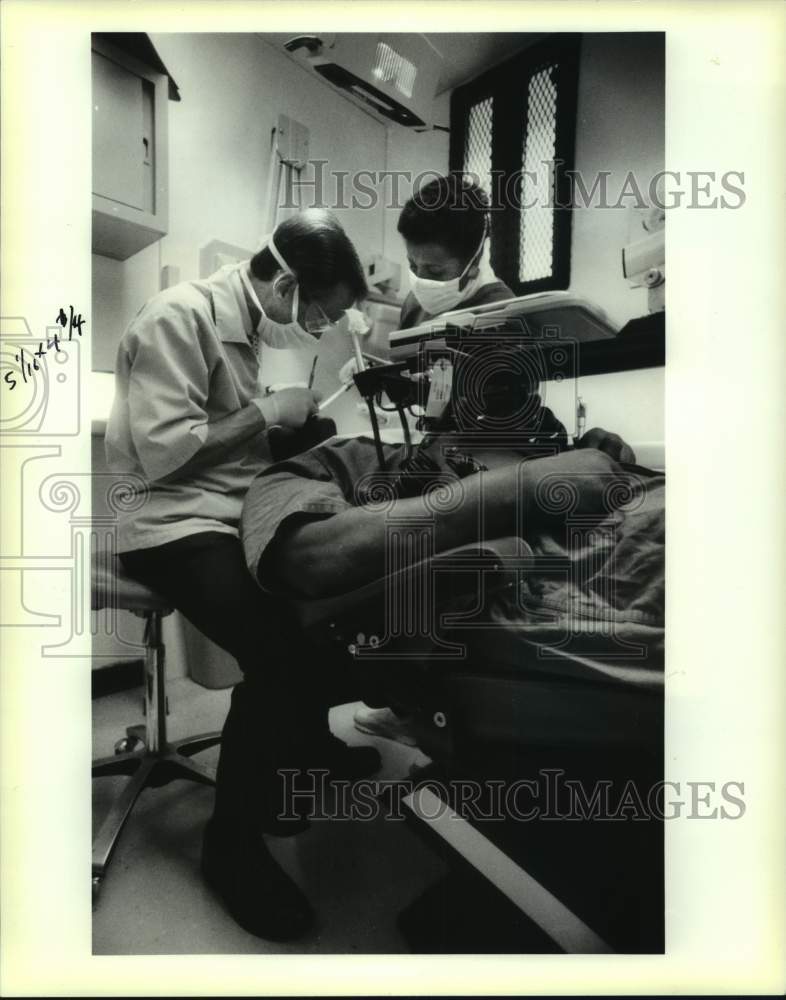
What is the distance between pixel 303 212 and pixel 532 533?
55cm

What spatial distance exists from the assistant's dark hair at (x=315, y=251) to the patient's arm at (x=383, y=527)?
336 millimetres

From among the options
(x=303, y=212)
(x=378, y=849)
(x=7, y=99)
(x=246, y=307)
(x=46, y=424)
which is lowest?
(x=378, y=849)

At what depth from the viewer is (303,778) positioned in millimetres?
893

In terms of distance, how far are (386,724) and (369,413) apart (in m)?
Result: 0.43

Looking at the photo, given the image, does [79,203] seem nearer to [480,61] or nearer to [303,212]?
[303,212]

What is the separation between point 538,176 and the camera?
895 mm

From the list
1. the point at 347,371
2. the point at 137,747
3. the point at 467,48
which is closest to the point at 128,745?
the point at 137,747

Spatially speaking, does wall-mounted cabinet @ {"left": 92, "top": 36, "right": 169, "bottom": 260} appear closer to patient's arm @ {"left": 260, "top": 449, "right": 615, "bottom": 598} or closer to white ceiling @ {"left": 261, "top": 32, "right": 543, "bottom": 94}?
white ceiling @ {"left": 261, "top": 32, "right": 543, "bottom": 94}

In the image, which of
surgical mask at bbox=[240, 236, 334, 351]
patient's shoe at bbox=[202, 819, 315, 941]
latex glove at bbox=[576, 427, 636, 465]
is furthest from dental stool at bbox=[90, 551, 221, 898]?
latex glove at bbox=[576, 427, 636, 465]

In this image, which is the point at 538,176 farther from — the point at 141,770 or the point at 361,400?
the point at 141,770

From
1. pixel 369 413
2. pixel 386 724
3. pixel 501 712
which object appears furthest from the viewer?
pixel 369 413

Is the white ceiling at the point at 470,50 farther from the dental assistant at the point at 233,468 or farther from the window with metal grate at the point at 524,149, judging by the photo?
the dental assistant at the point at 233,468

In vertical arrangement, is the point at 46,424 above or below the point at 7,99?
below

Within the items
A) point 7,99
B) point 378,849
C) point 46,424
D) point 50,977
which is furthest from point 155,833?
point 7,99
